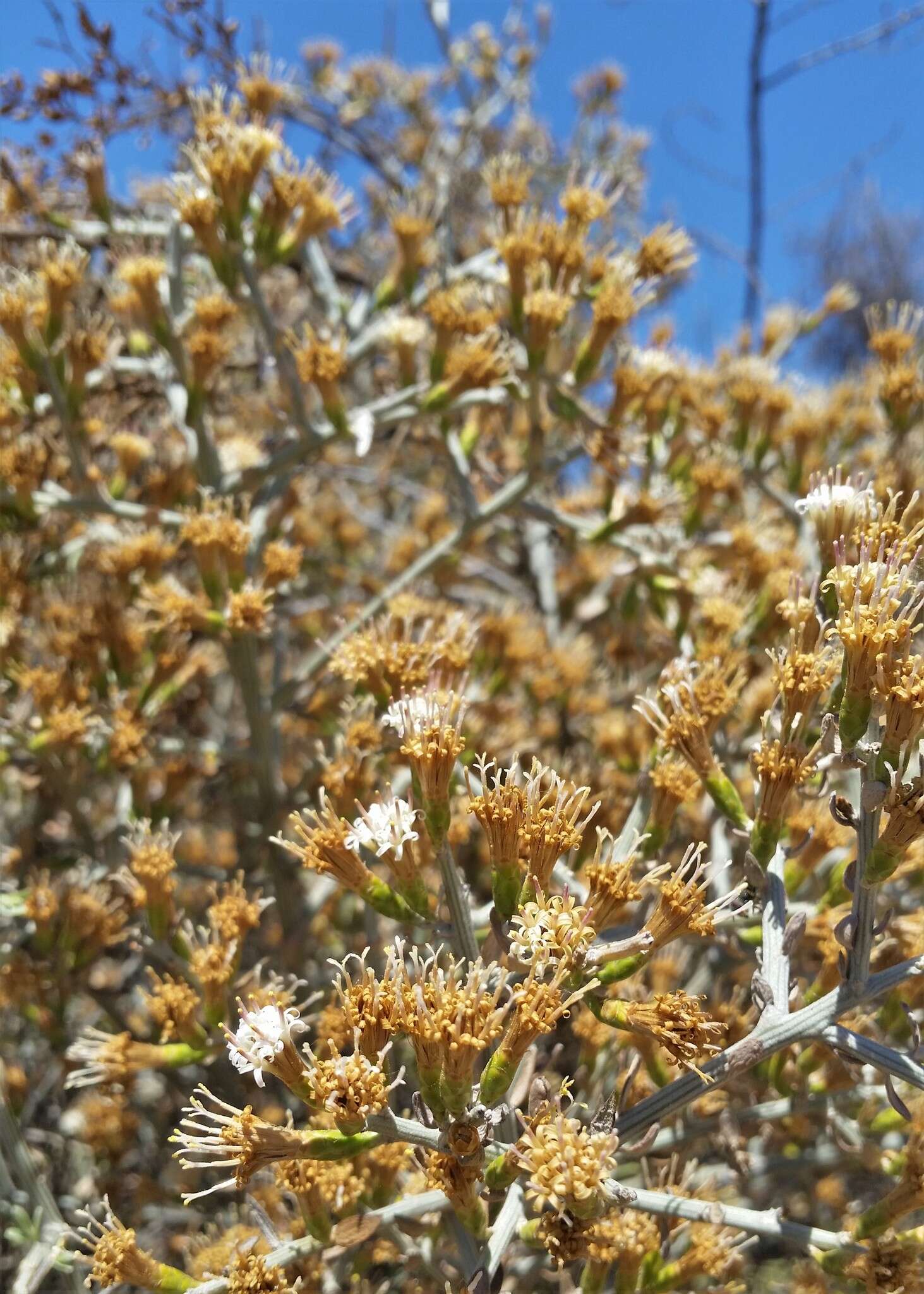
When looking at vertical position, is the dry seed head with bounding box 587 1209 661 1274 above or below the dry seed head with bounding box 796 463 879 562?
below

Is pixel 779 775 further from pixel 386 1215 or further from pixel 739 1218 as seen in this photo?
pixel 386 1215

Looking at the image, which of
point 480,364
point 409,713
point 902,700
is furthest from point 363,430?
point 902,700

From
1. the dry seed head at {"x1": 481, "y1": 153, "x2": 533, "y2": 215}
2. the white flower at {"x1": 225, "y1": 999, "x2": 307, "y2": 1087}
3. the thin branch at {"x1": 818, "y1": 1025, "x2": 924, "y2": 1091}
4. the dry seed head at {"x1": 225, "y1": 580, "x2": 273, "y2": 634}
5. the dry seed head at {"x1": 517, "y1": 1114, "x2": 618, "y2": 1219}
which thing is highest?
the dry seed head at {"x1": 481, "y1": 153, "x2": 533, "y2": 215}

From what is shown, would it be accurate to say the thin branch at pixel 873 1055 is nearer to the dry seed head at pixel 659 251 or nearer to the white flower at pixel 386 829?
the white flower at pixel 386 829

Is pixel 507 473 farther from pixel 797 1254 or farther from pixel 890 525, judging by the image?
pixel 797 1254

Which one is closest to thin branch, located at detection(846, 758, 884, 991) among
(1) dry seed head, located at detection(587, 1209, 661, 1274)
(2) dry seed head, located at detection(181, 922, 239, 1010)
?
(1) dry seed head, located at detection(587, 1209, 661, 1274)

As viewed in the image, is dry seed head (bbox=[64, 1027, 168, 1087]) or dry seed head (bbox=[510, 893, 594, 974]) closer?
dry seed head (bbox=[510, 893, 594, 974])

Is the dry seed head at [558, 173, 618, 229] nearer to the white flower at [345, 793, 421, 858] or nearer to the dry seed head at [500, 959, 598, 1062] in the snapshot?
the white flower at [345, 793, 421, 858]

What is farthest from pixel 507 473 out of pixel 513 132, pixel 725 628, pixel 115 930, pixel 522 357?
pixel 513 132

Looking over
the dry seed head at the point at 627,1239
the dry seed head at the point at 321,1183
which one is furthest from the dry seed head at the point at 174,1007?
the dry seed head at the point at 627,1239
